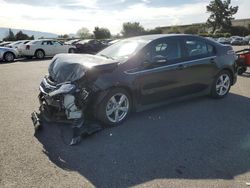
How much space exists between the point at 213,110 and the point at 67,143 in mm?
3272

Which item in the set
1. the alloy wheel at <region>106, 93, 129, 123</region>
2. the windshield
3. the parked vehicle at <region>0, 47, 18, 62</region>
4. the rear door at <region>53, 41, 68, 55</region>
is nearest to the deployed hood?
the windshield

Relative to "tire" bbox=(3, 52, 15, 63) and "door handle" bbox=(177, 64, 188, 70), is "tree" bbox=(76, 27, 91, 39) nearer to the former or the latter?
"tire" bbox=(3, 52, 15, 63)

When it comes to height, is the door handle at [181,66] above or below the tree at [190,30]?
below

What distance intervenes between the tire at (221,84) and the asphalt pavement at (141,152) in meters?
0.75

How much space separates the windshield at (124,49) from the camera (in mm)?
6151

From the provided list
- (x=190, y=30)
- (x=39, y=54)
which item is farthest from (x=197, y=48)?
(x=190, y=30)

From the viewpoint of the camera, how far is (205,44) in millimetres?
7320

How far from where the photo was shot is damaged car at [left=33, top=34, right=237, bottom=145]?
5316mm

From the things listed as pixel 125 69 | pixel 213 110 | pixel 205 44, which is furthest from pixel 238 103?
pixel 125 69

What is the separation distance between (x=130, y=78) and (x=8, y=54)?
56.8ft

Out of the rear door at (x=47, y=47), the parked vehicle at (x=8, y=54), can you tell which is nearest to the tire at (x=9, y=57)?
the parked vehicle at (x=8, y=54)

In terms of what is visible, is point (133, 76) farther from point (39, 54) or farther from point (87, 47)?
point (87, 47)

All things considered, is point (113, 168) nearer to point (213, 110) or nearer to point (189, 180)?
point (189, 180)

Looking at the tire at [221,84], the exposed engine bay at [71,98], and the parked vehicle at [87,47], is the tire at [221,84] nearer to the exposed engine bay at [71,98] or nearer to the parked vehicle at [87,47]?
the exposed engine bay at [71,98]
